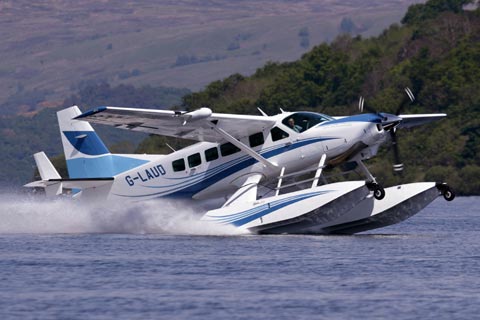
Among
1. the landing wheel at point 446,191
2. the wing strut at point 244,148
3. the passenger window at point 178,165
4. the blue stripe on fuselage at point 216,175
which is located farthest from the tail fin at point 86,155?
the landing wheel at point 446,191

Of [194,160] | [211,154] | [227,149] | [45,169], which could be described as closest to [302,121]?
[227,149]

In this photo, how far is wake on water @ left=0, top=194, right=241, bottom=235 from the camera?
32950mm

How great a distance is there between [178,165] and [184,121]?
8.73 feet

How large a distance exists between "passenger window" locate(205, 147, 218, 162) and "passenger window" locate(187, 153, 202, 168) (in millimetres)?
232

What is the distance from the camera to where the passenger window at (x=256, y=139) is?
102ft

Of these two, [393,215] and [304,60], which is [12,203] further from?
[304,60]

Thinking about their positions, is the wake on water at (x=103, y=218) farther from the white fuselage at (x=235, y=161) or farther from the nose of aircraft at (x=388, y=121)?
the nose of aircraft at (x=388, y=121)

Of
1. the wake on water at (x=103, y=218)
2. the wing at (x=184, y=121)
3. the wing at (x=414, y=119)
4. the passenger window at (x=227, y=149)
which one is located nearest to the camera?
the wing at (x=184, y=121)

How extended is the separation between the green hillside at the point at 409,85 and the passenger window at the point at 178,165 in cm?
3264

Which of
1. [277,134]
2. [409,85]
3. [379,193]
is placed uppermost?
[277,134]

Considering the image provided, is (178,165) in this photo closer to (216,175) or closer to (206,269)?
(216,175)

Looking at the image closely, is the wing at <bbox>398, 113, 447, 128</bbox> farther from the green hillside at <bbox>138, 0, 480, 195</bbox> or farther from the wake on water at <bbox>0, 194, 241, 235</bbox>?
the green hillside at <bbox>138, 0, 480, 195</bbox>

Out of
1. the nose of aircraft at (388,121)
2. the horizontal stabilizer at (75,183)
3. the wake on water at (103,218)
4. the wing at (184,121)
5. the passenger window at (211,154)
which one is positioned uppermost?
the wing at (184,121)

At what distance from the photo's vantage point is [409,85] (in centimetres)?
8688
